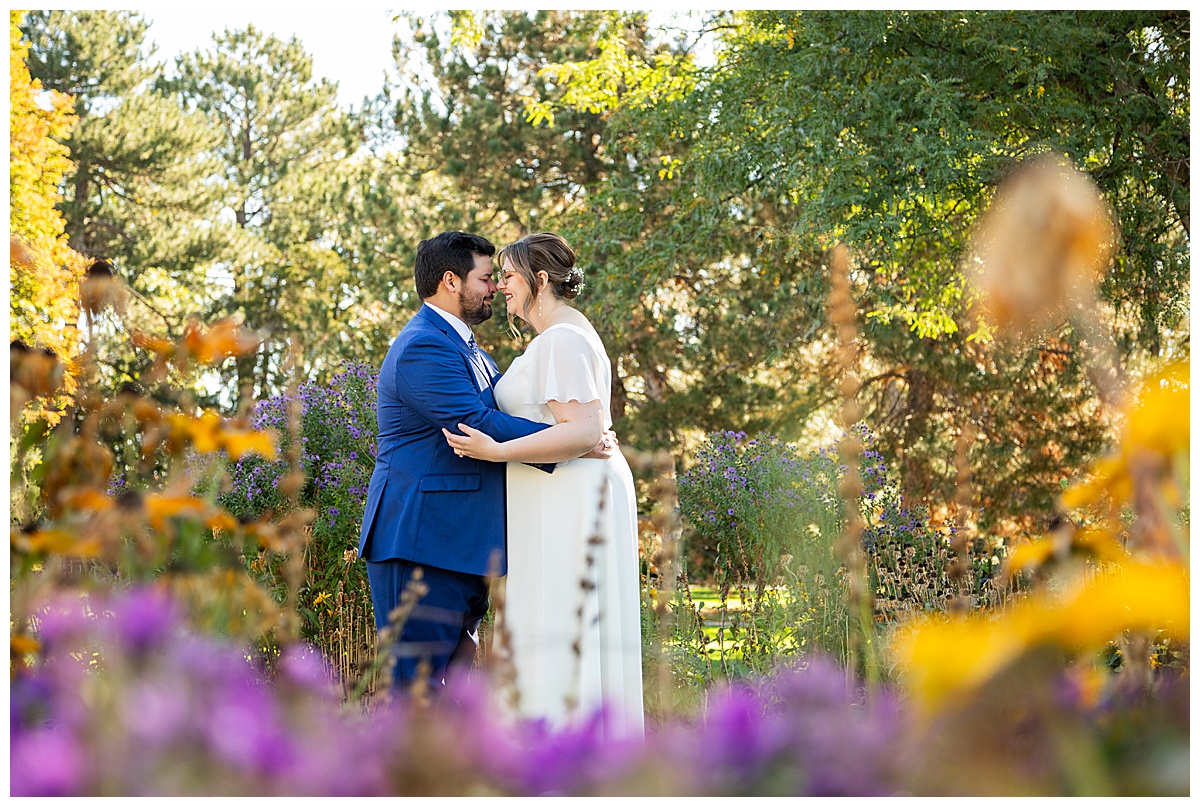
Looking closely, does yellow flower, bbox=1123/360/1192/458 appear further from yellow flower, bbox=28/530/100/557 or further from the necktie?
the necktie

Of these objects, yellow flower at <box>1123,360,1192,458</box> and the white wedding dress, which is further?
the white wedding dress

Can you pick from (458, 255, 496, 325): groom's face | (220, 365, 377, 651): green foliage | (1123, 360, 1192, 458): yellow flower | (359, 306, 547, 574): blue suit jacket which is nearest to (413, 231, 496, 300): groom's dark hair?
(458, 255, 496, 325): groom's face

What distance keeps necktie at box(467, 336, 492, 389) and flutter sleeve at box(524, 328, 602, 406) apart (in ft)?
0.54

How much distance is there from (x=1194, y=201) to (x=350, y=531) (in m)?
3.55

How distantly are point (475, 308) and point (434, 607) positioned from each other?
84 cm

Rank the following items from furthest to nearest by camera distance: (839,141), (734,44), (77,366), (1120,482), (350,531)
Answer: (734,44) < (839,141) < (350,531) < (77,366) < (1120,482)

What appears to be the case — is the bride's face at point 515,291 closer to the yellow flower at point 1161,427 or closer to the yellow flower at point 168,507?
the yellow flower at point 168,507

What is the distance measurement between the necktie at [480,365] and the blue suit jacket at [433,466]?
0.14 feet

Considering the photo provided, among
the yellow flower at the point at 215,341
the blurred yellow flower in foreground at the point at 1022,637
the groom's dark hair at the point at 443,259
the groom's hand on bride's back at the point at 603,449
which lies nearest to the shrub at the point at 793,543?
the groom's hand on bride's back at the point at 603,449

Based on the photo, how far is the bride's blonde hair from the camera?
296 cm

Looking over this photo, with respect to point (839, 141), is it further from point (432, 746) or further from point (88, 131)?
point (88, 131)

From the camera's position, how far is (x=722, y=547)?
571cm

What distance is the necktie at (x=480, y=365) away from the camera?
290 cm
